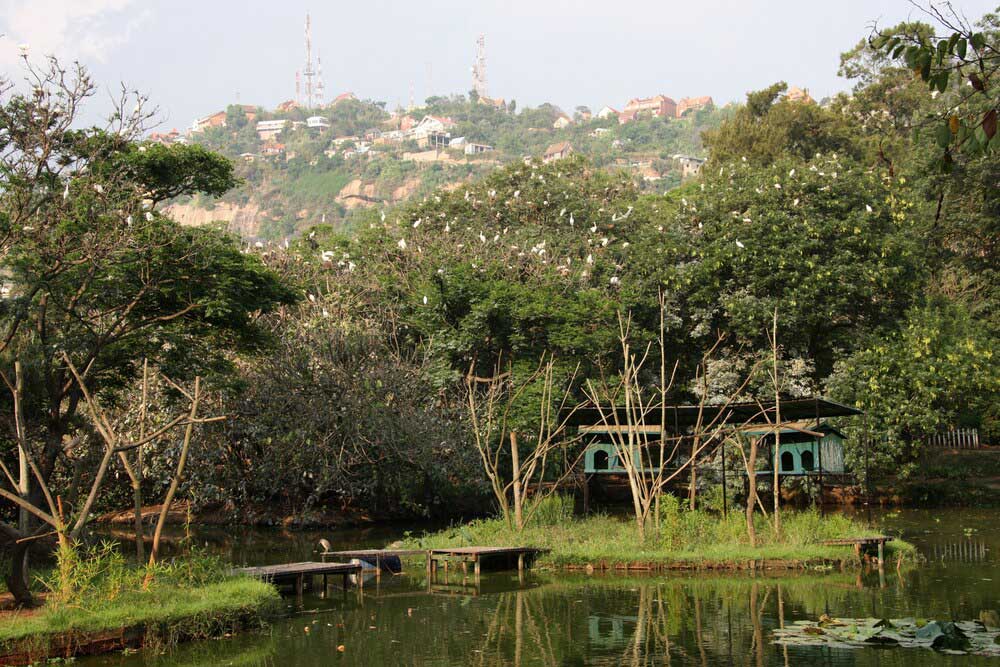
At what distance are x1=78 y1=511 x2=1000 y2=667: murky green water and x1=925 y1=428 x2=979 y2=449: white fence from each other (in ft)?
46.9

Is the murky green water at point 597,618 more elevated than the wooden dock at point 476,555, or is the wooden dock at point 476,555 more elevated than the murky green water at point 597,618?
the wooden dock at point 476,555

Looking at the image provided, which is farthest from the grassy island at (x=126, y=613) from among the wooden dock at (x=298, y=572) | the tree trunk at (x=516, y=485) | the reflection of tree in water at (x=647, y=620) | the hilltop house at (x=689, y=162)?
the hilltop house at (x=689, y=162)

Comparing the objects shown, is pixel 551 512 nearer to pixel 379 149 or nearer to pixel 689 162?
pixel 689 162

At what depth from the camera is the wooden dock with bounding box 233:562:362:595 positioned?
13070 millimetres

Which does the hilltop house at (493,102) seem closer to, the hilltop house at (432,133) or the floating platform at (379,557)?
the hilltop house at (432,133)

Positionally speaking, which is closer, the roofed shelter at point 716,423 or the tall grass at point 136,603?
the tall grass at point 136,603

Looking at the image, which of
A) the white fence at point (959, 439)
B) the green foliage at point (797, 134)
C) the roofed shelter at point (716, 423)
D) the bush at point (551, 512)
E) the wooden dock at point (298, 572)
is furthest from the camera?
the green foliage at point (797, 134)

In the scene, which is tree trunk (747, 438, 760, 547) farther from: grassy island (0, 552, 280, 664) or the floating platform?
grassy island (0, 552, 280, 664)

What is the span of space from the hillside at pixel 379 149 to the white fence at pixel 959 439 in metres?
55.9

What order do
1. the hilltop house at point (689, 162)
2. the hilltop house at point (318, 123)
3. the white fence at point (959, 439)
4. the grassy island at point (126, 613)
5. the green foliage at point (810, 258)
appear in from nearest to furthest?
the grassy island at point (126, 613), the green foliage at point (810, 258), the white fence at point (959, 439), the hilltop house at point (689, 162), the hilltop house at point (318, 123)

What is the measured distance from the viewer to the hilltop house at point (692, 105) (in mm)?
145500

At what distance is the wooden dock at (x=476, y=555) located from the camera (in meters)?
15.4

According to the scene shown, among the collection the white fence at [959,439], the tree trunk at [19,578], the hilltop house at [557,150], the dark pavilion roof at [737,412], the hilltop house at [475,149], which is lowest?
the tree trunk at [19,578]

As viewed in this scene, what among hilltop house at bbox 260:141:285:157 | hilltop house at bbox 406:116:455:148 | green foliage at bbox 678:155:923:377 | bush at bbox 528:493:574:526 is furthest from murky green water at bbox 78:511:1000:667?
hilltop house at bbox 260:141:285:157
